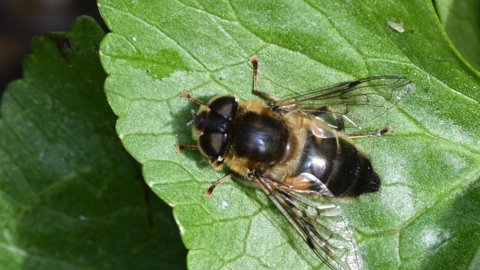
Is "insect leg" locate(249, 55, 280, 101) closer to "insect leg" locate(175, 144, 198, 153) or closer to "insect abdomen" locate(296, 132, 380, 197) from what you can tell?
"insect abdomen" locate(296, 132, 380, 197)

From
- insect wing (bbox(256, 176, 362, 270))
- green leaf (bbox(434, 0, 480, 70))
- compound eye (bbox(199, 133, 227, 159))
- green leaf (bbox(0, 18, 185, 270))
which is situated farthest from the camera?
green leaf (bbox(0, 18, 185, 270))

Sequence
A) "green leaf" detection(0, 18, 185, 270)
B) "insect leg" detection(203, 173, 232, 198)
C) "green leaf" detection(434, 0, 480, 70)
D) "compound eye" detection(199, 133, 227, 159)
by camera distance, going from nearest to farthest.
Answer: "compound eye" detection(199, 133, 227, 159) → "insect leg" detection(203, 173, 232, 198) → "green leaf" detection(434, 0, 480, 70) → "green leaf" detection(0, 18, 185, 270)

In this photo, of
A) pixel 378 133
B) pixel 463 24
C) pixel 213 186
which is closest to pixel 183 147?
pixel 213 186

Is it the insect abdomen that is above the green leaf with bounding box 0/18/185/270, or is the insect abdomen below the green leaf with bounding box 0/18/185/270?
A: above

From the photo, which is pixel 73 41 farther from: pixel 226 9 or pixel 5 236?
pixel 5 236

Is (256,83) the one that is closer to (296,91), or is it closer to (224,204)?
(296,91)

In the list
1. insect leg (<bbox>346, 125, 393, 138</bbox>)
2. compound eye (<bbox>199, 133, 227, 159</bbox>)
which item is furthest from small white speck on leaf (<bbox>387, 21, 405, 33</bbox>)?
compound eye (<bbox>199, 133, 227, 159</bbox>)
